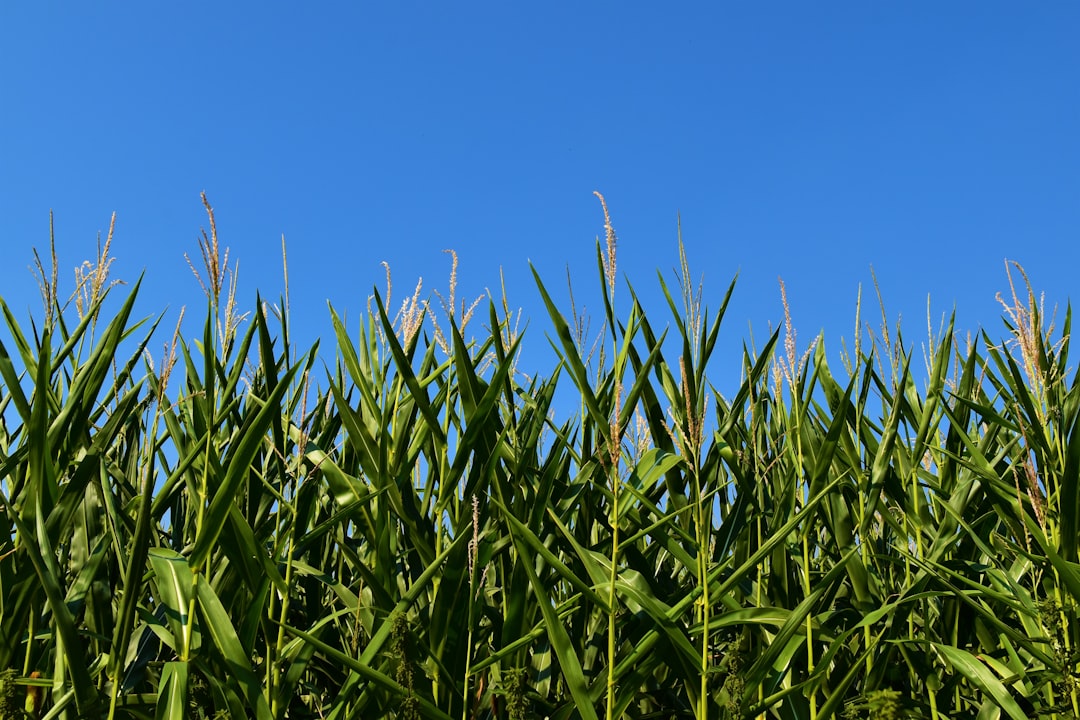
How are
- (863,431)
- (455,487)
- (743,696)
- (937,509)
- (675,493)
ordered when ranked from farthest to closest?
(937,509), (863,431), (675,493), (455,487), (743,696)

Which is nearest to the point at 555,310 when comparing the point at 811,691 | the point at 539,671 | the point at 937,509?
the point at 539,671

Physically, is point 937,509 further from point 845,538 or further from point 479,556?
point 479,556

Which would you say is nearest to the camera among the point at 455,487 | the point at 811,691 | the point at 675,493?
the point at 811,691

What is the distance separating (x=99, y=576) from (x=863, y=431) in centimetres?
178

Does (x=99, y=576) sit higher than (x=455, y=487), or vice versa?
(x=455, y=487)

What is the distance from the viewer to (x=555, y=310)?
1786 mm

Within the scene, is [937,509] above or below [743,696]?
above

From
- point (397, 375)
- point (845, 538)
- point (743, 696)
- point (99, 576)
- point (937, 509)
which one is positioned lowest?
point (743, 696)

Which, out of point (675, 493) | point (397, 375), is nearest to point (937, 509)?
point (675, 493)

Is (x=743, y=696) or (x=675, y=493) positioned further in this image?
(x=675, y=493)

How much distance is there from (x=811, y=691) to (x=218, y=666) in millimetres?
1172

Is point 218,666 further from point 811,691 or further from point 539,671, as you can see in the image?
point 811,691

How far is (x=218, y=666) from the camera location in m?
1.66

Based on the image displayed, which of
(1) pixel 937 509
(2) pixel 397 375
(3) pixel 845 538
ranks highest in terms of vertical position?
(2) pixel 397 375
